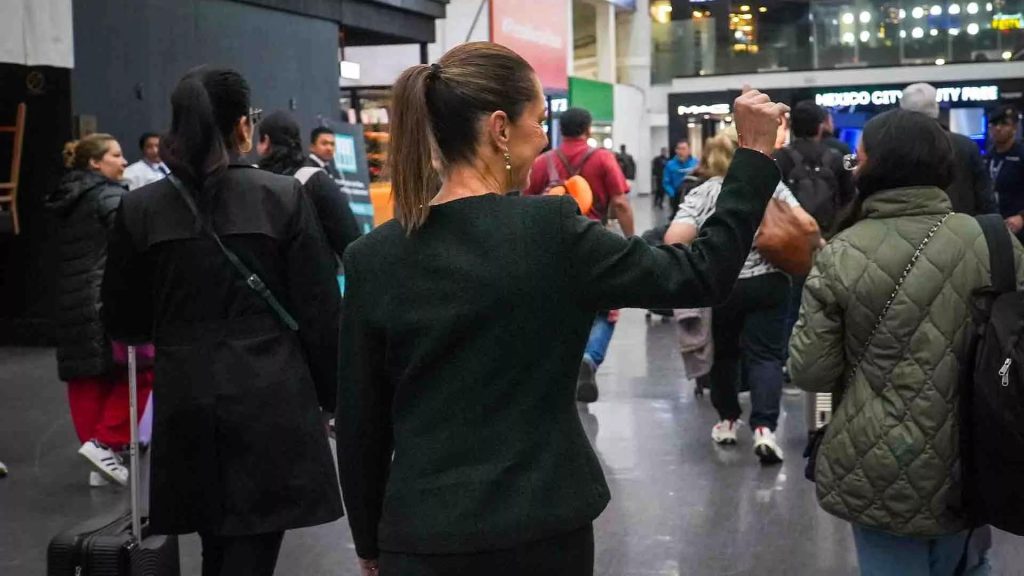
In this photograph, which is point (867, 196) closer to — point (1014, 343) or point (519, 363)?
point (1014, 343)

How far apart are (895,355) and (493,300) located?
163 centimetres

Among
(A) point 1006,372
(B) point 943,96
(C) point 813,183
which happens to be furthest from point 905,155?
(B) point 943,96

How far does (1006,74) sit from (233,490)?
38.4m

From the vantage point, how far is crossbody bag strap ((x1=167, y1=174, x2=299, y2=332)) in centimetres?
368

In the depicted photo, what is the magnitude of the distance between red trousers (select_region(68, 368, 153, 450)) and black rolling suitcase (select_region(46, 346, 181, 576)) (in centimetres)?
355

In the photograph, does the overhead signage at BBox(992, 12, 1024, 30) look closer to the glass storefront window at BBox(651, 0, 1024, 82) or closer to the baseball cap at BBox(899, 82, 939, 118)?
the glass storefront window at BBox(651, 0, 1024, 82)

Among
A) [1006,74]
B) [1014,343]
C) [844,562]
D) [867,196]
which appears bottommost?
[844,562]

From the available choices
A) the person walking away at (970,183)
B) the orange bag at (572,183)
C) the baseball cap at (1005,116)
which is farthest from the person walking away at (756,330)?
the baseball cap at (1005,116)

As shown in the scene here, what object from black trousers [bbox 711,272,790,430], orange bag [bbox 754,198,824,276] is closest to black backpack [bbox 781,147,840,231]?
black trousers [bbox 711,272,790,430]

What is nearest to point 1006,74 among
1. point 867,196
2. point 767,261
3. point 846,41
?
point 846,41

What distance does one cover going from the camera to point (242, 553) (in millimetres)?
3697

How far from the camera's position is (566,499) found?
7.80 feet

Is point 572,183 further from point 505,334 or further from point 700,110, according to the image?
point 700,110

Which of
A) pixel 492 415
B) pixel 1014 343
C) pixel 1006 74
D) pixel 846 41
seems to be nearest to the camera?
pixel 492 415
